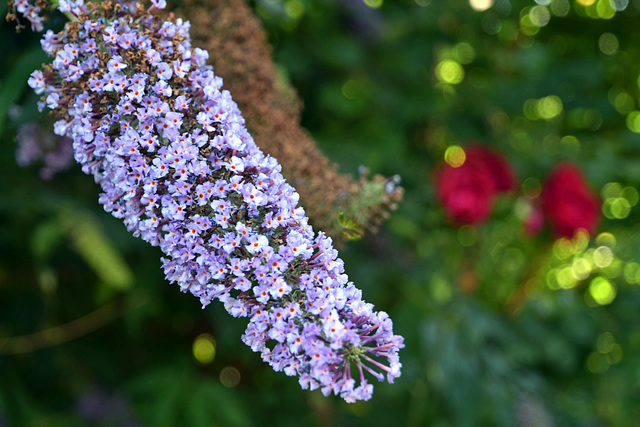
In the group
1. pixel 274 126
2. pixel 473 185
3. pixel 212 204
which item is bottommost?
pixel 212 204

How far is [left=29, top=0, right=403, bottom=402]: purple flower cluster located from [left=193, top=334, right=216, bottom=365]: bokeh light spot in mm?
967

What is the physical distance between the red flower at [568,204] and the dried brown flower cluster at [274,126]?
0.84 meters

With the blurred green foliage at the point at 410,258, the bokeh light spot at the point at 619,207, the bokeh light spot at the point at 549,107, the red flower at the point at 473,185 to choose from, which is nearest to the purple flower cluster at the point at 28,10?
the blurred green foliage at the point at 410,258

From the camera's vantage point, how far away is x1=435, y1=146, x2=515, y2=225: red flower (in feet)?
4.72

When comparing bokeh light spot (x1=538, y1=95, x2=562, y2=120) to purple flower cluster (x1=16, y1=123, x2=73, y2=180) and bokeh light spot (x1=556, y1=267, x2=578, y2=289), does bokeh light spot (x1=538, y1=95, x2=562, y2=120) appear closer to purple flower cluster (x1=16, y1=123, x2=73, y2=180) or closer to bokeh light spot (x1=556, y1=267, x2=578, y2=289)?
bokeh light spot (x1=556, y1=267, x2=578, y2=289)

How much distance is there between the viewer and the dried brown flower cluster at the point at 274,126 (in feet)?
2.62

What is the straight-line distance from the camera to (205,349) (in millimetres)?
1610

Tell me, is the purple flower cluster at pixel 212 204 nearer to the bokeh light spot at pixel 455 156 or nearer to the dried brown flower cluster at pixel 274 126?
the dried brown flower cluster at pixel 274 126

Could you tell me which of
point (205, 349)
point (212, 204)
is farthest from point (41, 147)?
point (205, 349)

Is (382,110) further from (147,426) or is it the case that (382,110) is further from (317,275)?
(317,275)

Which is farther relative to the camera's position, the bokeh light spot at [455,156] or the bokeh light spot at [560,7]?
the bokeh light spot at [560,7]

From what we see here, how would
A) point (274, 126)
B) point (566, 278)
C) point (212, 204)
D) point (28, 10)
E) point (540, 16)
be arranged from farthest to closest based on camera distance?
point (566, 278), point (540, 16), point (274, 126), point (28, 10), point (212, 204)

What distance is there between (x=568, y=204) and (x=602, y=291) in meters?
0.68

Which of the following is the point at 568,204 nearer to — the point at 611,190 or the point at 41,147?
the point at 611,190
